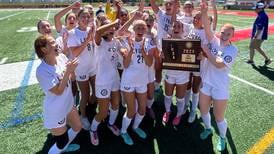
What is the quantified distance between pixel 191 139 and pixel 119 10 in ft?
9.77

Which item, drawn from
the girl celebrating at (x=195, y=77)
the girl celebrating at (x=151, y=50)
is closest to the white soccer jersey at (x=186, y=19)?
the girl celebrating at (x=195, y=77)

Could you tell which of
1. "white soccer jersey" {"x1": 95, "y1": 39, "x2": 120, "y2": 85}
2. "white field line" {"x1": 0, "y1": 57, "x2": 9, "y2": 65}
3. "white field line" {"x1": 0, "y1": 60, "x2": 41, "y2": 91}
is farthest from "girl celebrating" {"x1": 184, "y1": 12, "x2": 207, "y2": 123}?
"white field line" {"x1": 0, "y1": 57, "x2": 9, "y2": 65}

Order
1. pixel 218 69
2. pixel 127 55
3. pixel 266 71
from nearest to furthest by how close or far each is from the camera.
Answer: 1. pixel 218 69
2. pixel 127 55
3. pixel 266 71

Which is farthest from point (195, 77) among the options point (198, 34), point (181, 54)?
point (181, 54)

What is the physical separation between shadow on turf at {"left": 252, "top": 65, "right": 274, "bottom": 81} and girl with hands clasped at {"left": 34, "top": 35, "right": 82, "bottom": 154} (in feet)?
21.0

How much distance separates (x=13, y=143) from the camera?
5367 mm

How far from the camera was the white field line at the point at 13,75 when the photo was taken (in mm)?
8536

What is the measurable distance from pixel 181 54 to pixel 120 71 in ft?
4.34

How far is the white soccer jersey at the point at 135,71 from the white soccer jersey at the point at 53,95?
3.52ft

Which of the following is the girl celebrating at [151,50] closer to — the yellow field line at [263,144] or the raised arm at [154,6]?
the raised arm at [154,6]

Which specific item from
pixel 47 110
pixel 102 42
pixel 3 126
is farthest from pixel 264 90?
pixel 3 126

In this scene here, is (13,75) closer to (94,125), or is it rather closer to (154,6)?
(94,125)

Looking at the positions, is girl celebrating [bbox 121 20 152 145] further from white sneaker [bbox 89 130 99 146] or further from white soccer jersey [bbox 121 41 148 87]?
white sneaker [bbox 89 130 99 146]

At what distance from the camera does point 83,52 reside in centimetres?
554
